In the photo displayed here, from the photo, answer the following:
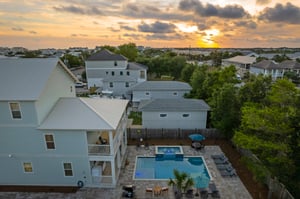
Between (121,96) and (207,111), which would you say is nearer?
(207,111)

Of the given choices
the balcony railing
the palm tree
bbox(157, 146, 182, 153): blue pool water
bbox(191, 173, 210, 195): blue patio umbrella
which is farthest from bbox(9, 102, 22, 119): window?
bbox(191, 173, 210, 195): blue patio umbrella

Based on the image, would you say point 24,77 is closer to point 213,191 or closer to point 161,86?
point 213,191

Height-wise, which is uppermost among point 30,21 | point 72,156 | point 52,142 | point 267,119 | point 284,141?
point 30,21

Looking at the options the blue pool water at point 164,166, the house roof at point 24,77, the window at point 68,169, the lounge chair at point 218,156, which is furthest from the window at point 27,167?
the lounge chair at point 218,156

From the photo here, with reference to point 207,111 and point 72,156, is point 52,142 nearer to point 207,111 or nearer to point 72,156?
point 72,156

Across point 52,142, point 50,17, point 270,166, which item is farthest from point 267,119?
point 50,17

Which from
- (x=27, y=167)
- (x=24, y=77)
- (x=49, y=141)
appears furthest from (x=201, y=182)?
(x=24, y=77)
